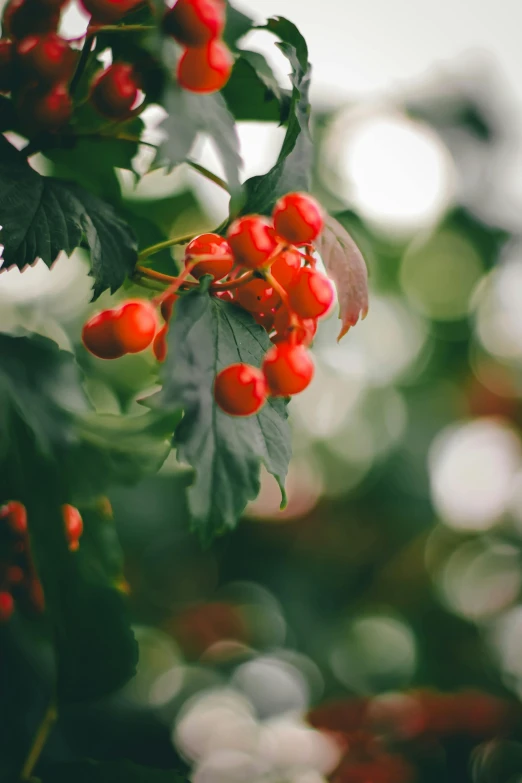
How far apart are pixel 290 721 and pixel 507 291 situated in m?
1.68

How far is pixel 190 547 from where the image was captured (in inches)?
69.9

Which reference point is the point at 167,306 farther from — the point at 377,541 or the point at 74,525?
the point at 377,541

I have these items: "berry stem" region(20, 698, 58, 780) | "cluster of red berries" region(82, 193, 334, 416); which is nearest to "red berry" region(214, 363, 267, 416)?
"cluster of red berries" region(82, 193, 334, 416)

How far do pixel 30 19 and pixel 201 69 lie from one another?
149 millimetres

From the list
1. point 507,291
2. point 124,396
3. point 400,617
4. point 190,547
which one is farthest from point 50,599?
point 507,291

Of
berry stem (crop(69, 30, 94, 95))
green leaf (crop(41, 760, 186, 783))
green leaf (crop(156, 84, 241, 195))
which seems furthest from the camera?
green leaf (crop(41, 760, 186, 783))

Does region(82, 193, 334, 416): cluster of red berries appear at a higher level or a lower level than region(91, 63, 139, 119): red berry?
lower

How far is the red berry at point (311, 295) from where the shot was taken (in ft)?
1.27

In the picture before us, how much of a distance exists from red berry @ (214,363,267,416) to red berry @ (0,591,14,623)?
0.31 metres

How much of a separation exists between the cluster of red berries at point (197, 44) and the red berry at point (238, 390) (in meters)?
0.15

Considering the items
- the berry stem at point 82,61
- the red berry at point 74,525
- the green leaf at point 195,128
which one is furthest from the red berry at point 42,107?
the red berry at point 74,525

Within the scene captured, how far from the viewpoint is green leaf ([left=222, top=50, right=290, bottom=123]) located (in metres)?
0.44

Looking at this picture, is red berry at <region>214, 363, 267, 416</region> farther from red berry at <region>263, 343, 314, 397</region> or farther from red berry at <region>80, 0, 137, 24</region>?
red berry at <region>80, 0, 137, 24</region>

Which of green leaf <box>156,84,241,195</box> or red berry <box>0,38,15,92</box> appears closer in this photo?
green leaf <box>156,84,241,195</box>
